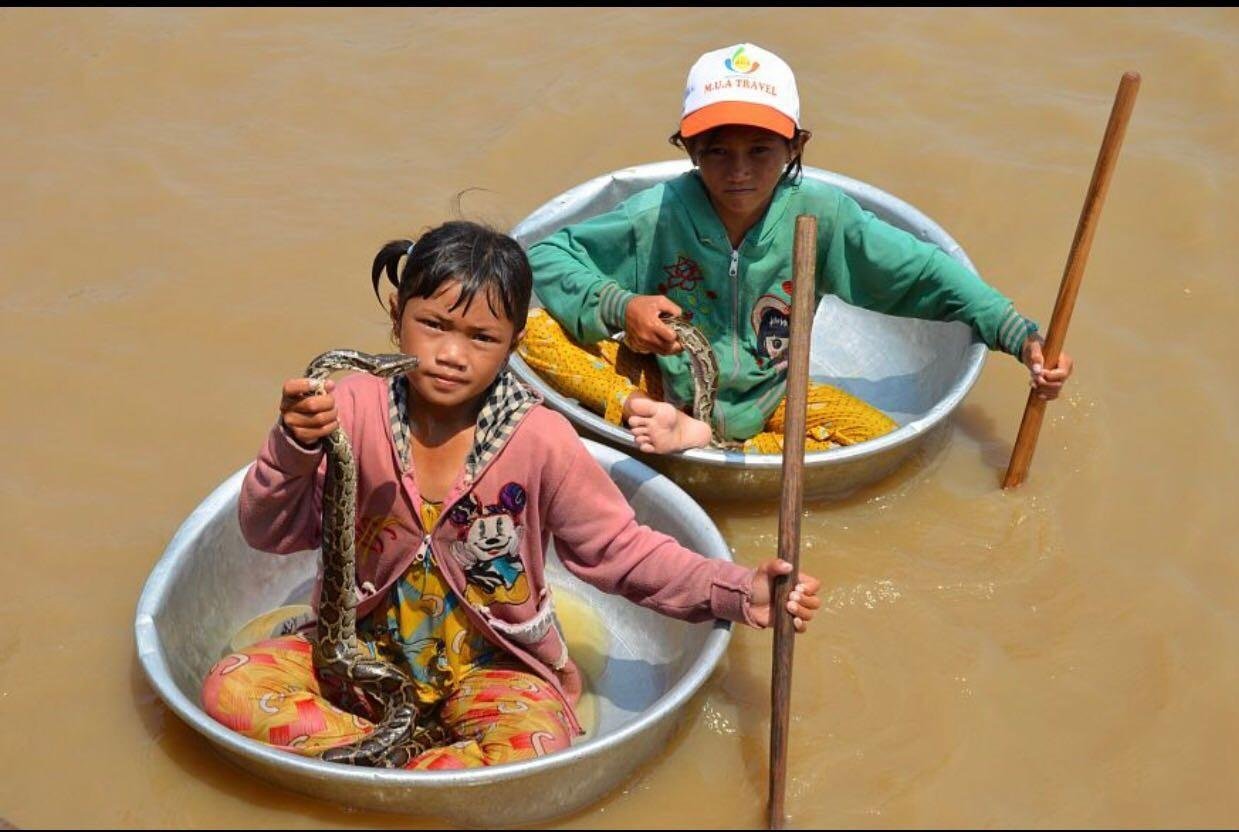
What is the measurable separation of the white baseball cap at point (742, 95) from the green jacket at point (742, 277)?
0.27m

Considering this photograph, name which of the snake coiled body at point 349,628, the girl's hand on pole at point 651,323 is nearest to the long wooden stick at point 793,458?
the snake coiled body at point 349,628

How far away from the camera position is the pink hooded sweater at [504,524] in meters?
2.83

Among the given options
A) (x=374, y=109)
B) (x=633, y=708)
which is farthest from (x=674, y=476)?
(x=374, y=109)

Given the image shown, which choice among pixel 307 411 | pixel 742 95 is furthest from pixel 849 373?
pixel 307 411

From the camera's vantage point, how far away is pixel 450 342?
273 cm

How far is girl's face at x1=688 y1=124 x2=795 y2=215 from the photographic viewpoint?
3594 millimetres

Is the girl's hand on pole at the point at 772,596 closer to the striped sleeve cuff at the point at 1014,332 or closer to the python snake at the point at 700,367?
the python snake at the point at 700,367

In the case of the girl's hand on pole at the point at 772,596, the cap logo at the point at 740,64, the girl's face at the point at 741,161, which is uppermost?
the cap logo at the point at 740,64

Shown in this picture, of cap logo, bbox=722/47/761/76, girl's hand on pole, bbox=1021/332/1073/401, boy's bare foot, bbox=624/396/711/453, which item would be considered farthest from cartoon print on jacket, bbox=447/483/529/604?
girl's hand on pole, bbox=1021/332/1073/401

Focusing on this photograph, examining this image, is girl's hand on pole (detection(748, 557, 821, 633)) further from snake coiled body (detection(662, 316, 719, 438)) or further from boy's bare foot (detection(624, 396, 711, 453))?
snake coiled body (detection(662, 316, 719, 438))

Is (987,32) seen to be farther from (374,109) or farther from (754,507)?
(754,507)

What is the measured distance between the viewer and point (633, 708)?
3367 mm

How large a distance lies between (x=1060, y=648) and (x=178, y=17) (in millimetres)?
4048

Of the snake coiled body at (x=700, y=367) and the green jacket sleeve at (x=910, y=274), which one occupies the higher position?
the green jacket sleeve at (x=910, y=274)
